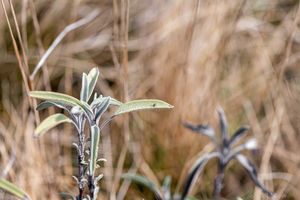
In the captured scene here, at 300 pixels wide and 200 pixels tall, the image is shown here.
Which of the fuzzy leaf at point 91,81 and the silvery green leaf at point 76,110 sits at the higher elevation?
the fuzzy leaf at point 91,81

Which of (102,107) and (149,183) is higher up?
(102,107)

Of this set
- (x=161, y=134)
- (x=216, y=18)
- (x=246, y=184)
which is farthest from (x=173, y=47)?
(x=246, y=184)

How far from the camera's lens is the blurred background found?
1359 mm

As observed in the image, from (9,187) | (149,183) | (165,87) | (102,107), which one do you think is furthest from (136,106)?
(165,87)

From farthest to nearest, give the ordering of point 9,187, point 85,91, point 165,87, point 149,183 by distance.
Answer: point 165,87, point 149,183, point 85,91, point 9,187

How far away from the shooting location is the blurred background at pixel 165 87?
136cm

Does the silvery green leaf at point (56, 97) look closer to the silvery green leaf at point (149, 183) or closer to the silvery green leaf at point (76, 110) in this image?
the silvery green leaf at point (76, 110)

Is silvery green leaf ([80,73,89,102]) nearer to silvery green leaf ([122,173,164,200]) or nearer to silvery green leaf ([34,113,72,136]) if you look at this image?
silvery green leaf ([34,113,72,136])

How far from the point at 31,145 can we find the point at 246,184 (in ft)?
2.04

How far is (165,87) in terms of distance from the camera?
60.7 inches

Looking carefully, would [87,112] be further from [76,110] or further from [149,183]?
[149,183]

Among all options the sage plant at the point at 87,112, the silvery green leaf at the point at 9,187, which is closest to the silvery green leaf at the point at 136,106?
the sage plant at the point at 87,112

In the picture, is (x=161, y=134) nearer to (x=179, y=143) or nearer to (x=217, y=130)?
(x=179, y=143)

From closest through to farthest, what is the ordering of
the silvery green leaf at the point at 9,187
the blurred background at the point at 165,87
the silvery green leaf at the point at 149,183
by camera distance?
the silvery green leaf at the point at 9,187, the silvery green leaf at the point at 149,183, the blurred background at the point at 165,87
